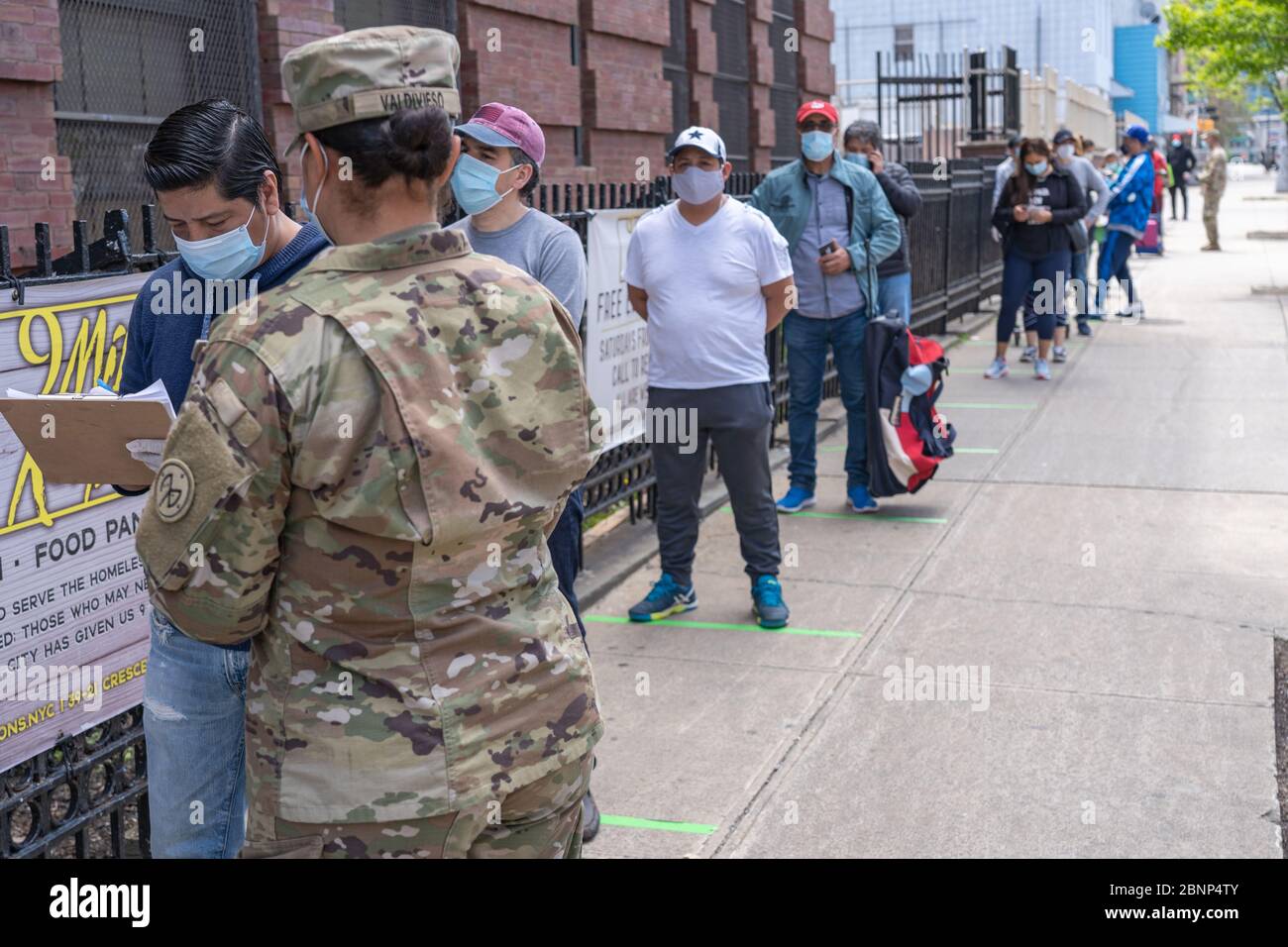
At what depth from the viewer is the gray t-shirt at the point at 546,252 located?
4.41 m

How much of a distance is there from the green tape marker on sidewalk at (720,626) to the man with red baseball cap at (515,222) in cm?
195

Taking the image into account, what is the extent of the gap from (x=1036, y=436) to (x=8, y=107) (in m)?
6.98

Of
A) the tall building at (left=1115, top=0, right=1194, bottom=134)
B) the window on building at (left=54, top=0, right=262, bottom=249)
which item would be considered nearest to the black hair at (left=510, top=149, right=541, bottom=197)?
the window on building at (left=54, top=0, right=262, bottom=249)

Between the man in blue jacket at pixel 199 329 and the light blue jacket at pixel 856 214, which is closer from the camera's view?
the man in blue jacket at pixel 199 329

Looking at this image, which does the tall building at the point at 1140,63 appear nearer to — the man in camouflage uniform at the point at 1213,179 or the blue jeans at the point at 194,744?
the man in camouflage uniform at the point at 1213,179

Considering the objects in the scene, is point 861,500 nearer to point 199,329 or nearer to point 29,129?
point 29,129

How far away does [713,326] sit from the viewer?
606 cm

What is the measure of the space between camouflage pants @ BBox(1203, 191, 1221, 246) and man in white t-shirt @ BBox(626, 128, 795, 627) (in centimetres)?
2067

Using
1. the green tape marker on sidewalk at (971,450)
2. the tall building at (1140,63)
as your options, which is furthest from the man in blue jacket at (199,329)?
the tall building at (1140,63)

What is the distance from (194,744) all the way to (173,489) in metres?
Answer: 0.81

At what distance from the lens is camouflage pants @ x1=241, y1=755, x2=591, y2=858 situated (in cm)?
216

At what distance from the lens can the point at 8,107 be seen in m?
6.23

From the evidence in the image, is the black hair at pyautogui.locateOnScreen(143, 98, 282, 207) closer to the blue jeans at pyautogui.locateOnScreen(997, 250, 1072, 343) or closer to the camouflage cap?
the camouflage cap

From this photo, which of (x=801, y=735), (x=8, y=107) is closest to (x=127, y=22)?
(x=8, y=107)
